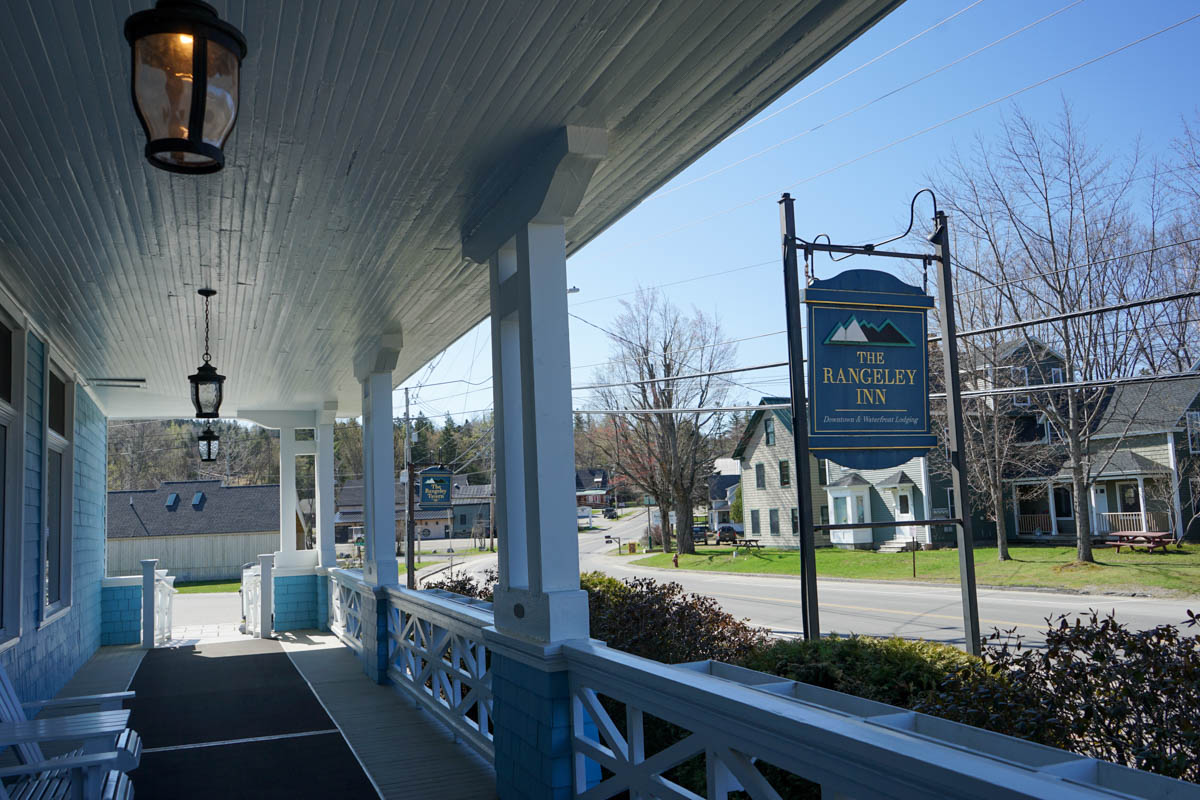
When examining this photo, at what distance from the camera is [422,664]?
761cm

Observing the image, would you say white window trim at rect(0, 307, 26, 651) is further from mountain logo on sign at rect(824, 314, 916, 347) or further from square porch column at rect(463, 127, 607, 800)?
mountain logo on sign at rect(824, 314, 916, 347)

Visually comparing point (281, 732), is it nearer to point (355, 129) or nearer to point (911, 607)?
point (355, 129)

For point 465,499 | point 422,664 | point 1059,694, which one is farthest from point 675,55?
point 465,499

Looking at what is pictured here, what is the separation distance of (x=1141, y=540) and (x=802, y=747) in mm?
27821

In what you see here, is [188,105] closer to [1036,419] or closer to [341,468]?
[1036,419]

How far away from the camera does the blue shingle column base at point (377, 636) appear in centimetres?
848

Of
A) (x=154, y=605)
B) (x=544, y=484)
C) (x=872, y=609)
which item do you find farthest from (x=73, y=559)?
(x=872, y=609)

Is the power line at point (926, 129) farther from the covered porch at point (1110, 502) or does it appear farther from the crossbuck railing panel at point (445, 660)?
the covered porch at point (1110, 502)

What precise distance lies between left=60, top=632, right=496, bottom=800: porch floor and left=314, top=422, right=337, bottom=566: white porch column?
7.59 feet

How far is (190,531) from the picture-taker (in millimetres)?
32312

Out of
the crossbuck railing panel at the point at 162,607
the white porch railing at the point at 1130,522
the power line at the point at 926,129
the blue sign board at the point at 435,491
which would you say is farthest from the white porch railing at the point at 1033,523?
the crossbuck railing panel at the point at 162,607

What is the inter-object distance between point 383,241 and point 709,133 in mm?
2256

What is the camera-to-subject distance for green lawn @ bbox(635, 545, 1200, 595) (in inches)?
736

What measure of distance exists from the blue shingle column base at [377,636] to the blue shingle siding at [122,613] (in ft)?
17.5
